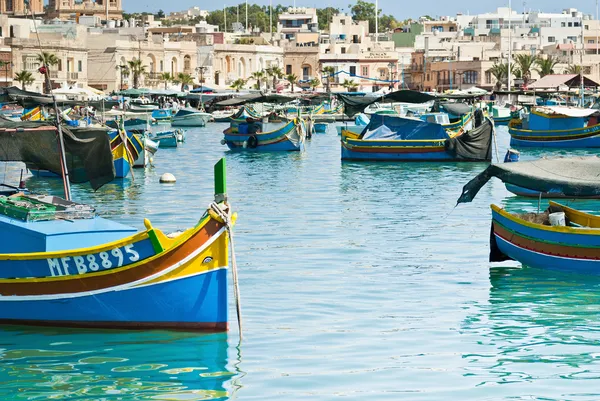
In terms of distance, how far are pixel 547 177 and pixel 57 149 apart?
8.94 metres

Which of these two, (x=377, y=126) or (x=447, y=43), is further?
(x=447, y=43)

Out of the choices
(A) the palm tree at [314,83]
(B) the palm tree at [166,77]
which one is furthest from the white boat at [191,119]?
(A) the palm tree at [314,83]

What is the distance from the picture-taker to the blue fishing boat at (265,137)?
55.6m

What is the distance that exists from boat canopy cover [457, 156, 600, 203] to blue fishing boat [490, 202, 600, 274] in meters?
0.43

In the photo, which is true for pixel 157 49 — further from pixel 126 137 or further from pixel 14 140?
pixel 14 140

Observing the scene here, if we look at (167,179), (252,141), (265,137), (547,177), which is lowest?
(252,141)

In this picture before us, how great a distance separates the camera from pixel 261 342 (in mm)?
15828

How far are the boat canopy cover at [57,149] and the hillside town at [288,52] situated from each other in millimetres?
66622

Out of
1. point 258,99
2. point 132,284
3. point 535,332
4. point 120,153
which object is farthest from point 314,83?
point 132,284

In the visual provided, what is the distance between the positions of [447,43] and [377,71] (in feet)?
42.5

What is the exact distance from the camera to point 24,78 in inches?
3740

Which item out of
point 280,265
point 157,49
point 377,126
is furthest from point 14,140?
point 157,49

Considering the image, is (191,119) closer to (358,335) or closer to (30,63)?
(30,63)

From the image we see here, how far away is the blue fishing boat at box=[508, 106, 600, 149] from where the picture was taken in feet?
182
